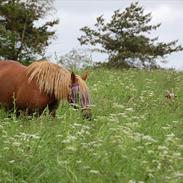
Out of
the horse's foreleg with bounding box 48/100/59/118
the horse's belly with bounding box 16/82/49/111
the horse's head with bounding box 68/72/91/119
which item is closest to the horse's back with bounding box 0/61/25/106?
the horse's belly with bounding box 16/82/49/111

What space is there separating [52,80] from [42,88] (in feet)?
0.69

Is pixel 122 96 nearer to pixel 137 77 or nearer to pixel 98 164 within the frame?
pixel 137 77

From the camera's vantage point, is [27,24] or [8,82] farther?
[27,24]

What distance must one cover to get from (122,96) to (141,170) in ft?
26.2

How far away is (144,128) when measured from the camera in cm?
808

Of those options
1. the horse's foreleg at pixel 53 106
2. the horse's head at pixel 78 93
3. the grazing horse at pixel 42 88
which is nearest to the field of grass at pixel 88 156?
the horse's head at pixel 78 93

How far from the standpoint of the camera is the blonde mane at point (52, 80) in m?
9.73

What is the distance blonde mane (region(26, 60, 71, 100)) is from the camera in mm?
9734

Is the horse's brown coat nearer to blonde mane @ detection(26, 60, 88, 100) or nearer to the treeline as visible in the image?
blonde mane @ detection(26, 60, 88, 100)

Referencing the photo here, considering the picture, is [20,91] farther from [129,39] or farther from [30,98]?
[129,39]

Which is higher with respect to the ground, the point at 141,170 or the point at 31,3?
the point at 31,3

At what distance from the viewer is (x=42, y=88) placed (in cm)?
975

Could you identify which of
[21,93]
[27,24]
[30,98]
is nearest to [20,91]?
[21,93]

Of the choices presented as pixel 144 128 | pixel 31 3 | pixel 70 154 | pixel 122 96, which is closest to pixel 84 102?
pixel 144 128
